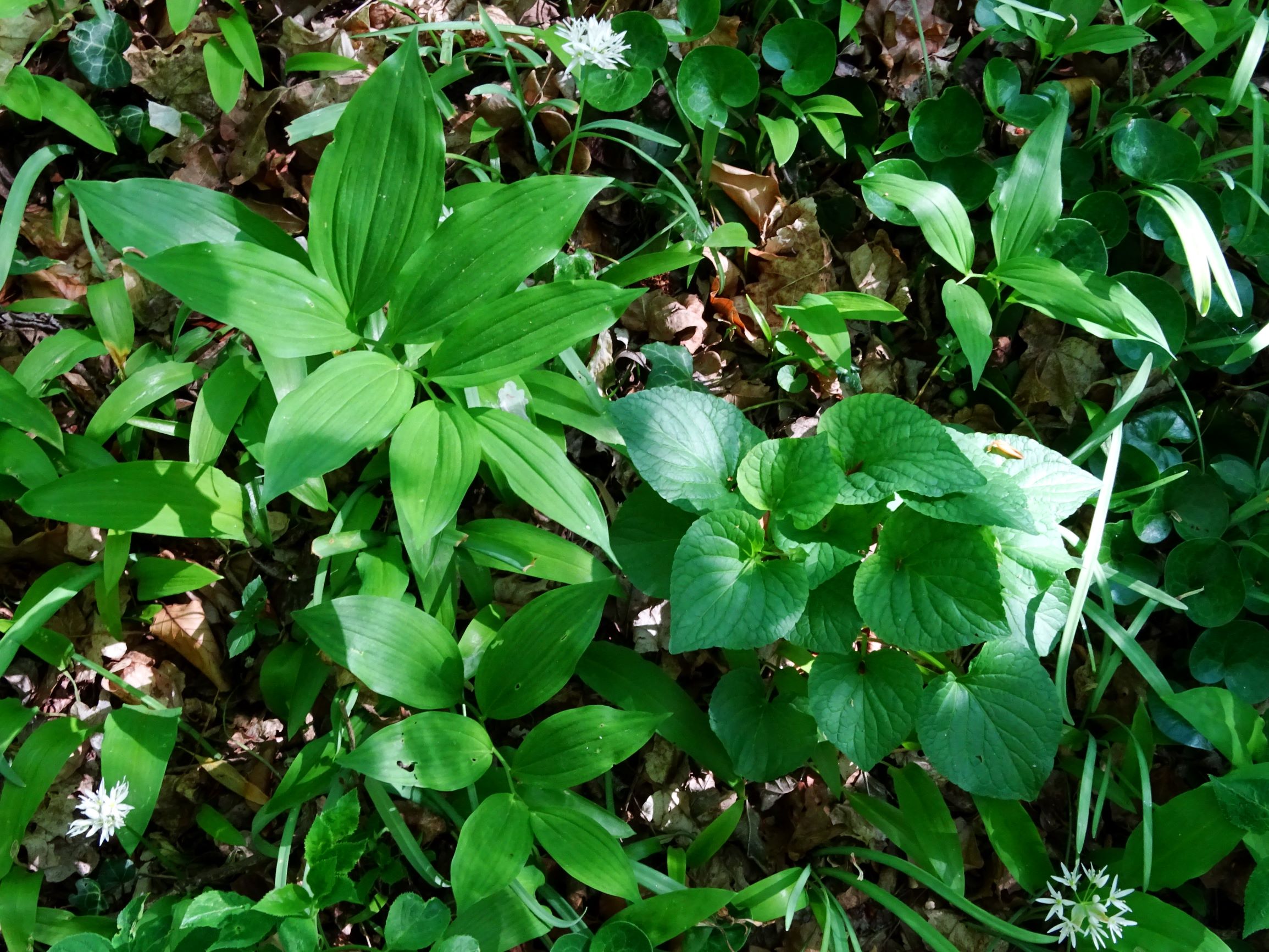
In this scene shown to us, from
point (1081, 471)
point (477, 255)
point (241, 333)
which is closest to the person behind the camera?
point (477, 255)

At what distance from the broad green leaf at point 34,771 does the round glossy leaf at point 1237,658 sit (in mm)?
2338

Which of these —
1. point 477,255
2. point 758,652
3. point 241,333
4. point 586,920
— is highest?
point 477,255

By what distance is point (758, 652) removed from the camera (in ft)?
5.89

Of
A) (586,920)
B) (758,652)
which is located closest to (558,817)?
(586,920)

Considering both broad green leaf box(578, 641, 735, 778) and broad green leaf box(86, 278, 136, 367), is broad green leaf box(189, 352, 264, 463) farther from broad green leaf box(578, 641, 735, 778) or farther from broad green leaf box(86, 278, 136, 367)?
broad green leaf box(578, 641, 735, 778)

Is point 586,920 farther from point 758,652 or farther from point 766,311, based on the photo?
point 766,311

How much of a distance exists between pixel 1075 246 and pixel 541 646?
1545 millimetres

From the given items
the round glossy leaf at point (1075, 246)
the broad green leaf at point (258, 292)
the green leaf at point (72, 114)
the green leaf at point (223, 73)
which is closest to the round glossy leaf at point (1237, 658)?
the round glossy leaf at point (1075, 246)

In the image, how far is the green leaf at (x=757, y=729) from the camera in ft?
5.29

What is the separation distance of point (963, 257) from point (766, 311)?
465mm

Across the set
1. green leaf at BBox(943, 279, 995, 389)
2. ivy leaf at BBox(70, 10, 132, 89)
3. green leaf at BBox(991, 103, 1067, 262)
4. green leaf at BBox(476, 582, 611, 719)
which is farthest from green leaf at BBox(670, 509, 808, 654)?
ivy leaf at BBox(70, 10, 132, 89)

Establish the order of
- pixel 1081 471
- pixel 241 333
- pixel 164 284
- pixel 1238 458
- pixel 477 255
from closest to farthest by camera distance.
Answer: pixel 164 284, pixel 477 255, pixel 1081 471, pixel 241 333, pixel 1238 458

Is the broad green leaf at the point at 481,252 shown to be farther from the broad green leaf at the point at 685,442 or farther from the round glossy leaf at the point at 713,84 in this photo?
the round glossy leaf at the point at 713,84

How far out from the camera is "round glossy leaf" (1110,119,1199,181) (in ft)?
6.57
